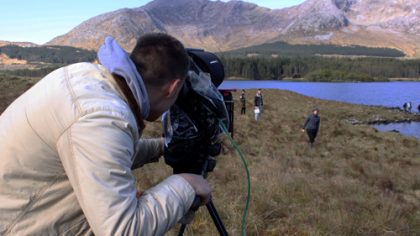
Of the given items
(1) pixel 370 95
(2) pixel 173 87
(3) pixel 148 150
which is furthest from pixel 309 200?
(1) pixel 370 95

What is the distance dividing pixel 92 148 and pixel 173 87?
420 mm

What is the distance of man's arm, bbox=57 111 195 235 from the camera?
1419 mm

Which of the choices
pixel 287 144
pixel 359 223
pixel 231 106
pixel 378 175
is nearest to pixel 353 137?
pixel 287 144

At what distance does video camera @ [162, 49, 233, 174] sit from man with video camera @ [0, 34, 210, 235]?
28 centimetres

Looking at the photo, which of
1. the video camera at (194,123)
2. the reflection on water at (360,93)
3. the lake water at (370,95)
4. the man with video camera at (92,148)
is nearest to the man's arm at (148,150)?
the video camera at (194,123)

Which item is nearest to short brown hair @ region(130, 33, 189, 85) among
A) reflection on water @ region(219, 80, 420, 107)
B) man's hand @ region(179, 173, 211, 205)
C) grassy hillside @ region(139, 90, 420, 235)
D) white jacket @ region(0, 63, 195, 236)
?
white jacket @ region(0, 63, 195, 236)

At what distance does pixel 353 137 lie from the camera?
24312mm

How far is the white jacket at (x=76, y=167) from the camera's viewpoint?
143 centimetres

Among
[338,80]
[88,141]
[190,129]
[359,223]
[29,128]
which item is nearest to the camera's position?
[88,141]

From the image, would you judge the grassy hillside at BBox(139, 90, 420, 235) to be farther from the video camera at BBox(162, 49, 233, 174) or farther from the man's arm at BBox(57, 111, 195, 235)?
the man's arm at BBox(57, 111, 195, 235)

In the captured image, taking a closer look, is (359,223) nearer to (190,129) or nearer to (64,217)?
(190,129)

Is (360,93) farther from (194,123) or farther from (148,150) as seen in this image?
(194,123)

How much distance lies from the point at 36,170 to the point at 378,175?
34.2 ft

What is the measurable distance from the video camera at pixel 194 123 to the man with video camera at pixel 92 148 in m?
0.28
